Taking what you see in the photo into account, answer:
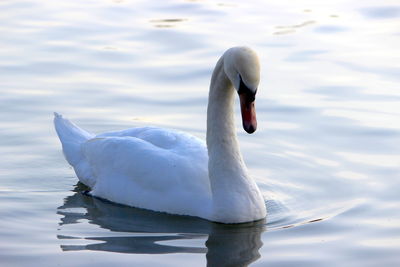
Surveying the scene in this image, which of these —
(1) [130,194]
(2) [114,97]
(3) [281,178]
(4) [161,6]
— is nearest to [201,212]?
(1) [130,194]

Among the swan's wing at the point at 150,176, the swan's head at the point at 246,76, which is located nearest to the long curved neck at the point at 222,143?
the swan's wing at the point at 150,176

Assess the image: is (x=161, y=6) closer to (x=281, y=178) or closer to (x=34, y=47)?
(x=34, y=47)

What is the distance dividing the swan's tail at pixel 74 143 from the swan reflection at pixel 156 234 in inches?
23.8

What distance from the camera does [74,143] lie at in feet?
34.9

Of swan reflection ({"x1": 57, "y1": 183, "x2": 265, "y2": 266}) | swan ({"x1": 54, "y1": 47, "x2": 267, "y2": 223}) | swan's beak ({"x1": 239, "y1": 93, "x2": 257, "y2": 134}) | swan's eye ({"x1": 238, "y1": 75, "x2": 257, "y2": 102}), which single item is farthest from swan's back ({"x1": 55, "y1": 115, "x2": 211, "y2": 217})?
swan's eye ({"x1": 238, "y1": 75, "x2": 257, "y2": 102})

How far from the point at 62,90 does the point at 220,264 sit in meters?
5.17

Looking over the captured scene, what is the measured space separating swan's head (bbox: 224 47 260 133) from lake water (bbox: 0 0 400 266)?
37.8 inches

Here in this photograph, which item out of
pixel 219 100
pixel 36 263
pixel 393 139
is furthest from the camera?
pixel 393 139

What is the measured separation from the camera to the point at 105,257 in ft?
27.0

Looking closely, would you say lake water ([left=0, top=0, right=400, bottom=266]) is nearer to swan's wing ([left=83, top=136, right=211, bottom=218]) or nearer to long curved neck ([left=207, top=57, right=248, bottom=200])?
swan's wing ([left=83, top=136, right=211, bottom=218])

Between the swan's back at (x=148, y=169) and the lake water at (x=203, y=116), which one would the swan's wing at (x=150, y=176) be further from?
the lake water at (x=203, y=116)

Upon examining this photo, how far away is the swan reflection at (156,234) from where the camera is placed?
8422mm

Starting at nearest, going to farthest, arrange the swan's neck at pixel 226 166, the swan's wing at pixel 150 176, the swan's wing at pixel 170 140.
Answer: the swan's neck at pixel 226 166
the swan's wing at pixel 150 176
the swan's wing at pixel 170 140

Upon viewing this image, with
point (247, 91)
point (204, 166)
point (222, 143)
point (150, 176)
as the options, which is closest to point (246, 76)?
point (247, 91)
